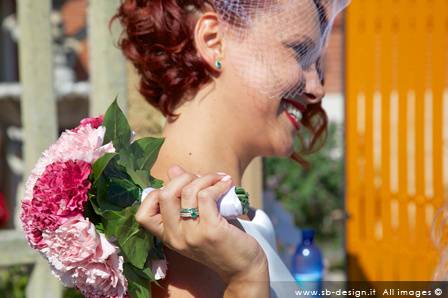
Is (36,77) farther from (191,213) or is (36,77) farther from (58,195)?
(191,213)

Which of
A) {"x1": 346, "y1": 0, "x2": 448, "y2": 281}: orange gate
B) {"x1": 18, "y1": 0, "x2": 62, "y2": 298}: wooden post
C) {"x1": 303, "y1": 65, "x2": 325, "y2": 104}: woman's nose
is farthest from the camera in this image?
{"x1": 346, "y1": 0, "x2": 448, "y2": 281}: orange gate

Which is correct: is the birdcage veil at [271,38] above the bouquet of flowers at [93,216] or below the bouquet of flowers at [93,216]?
above

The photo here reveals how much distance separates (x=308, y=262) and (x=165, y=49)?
5.34ft

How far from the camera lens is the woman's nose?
1843 mm

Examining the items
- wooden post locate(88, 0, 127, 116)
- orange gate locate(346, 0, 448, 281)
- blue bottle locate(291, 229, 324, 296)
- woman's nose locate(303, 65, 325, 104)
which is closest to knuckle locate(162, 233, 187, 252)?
woman's nose locate(303, 65, 325, 104)

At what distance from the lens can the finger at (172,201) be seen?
4.42 ft

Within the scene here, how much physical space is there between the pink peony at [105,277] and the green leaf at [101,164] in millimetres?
169

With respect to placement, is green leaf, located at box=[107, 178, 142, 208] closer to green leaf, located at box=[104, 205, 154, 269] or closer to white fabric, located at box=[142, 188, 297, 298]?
green leaf, located at box=[104, 205, 154, 269]

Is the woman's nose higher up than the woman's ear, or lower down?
lower down

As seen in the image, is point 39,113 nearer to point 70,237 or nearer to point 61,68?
point 70,237

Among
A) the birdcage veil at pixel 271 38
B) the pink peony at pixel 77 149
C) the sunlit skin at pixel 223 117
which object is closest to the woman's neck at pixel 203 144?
the sunlit skin at pixel 223 117

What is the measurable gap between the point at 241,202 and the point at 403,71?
12.5 feet

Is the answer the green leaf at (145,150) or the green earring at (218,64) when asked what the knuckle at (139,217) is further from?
the green earring at (218,64)

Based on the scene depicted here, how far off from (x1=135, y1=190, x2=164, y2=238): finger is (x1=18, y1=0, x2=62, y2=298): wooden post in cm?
157
